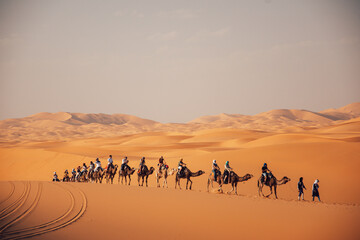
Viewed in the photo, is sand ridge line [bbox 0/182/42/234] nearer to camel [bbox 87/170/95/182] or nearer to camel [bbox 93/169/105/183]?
camel [bbox 93/169/105/183]

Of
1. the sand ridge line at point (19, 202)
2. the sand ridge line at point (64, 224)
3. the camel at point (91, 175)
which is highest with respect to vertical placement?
the camel at point (91, 175)

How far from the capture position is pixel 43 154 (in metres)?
45.1

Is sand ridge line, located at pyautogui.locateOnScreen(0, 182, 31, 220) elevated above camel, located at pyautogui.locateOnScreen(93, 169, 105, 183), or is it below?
below

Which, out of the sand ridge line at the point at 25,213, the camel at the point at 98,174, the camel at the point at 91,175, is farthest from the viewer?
the camel at the point at 91,175

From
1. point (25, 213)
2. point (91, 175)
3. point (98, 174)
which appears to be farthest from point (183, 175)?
point (25, 213)

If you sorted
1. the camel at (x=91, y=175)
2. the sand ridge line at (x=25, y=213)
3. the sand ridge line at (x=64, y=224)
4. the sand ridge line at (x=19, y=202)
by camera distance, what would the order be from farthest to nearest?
the camel at (x=91, y=175)
the sand ridge line at (x=19, y=202)
the sand ridge line at (x=25, y=213)
the sand ridge line at (x=64, y=224)

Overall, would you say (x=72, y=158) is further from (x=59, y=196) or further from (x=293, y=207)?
(x=293, y=207)

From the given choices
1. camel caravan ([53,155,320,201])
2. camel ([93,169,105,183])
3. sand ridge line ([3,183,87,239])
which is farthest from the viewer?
camel ([93,169,105,183])

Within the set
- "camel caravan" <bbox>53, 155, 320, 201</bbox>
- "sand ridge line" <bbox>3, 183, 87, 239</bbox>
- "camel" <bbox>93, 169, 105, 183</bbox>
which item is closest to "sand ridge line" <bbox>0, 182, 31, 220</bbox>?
"sand ridge line" <bbox>3, 183, 87, 239</bbox>

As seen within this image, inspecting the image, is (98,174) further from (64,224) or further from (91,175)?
(64,224)

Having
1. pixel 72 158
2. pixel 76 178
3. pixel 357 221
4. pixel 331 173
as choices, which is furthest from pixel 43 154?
pixel 357 221

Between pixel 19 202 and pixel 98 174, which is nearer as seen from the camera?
pixel 19 202

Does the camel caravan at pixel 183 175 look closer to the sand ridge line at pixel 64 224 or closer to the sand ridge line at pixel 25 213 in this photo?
the sand ridge line at pixel 64 224

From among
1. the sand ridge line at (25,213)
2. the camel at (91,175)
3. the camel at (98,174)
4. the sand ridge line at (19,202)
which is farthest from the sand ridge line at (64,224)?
the camel at (91,175)
